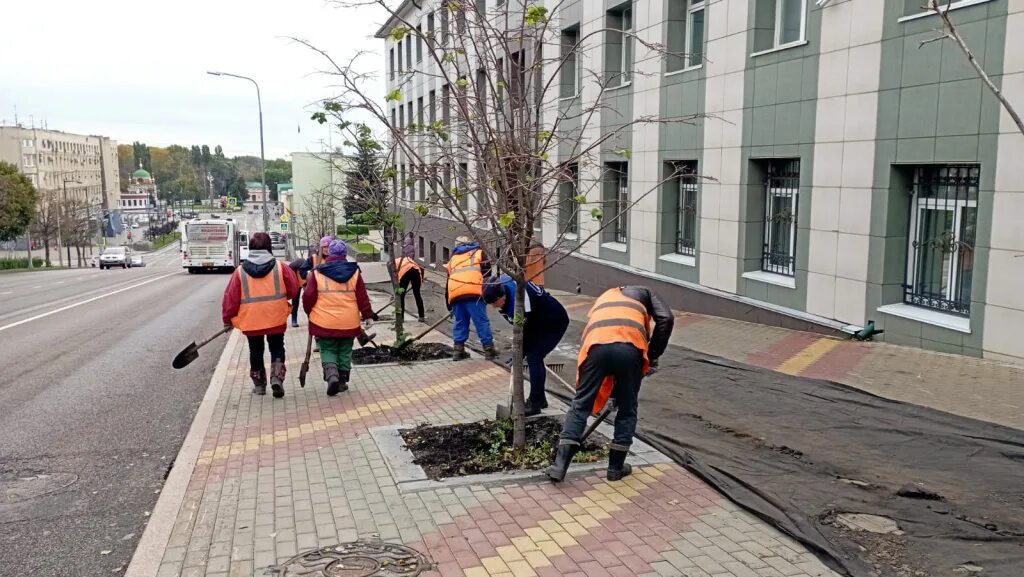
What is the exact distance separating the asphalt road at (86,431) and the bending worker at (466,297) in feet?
10.2

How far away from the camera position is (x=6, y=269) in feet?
172

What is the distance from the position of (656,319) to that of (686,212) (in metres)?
10.6

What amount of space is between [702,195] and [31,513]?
37.9 ft

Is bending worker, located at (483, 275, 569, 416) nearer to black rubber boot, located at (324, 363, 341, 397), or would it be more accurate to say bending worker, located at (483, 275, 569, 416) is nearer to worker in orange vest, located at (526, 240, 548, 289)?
worker in orange vest, located at (526, 240, 548, 289)

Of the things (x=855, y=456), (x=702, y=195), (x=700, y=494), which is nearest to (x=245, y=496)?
(x=700, y=494)

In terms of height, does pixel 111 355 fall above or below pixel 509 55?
below

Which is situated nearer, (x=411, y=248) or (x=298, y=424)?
(x=298, y=424)

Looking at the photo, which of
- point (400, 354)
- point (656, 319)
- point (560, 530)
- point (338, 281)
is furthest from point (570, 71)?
point (560, 530)

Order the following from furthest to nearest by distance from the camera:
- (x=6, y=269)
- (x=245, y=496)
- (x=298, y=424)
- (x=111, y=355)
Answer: (x=6, y=269) → (x=111, y=355) → (x=298, y=424) → (x=245, y=496)

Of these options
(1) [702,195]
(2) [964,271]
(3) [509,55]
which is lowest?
(2) [964,271]

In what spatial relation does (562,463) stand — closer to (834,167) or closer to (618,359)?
(618,359)

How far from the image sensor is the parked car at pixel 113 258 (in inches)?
2260

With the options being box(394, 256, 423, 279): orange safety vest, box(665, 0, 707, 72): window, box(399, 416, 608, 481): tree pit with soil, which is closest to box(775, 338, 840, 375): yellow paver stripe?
box(399, 416, 608, 481): tree pit with soil

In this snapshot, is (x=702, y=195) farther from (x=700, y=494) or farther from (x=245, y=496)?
(x=245, y=496)
